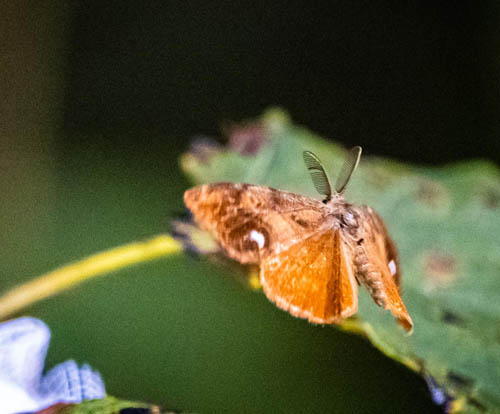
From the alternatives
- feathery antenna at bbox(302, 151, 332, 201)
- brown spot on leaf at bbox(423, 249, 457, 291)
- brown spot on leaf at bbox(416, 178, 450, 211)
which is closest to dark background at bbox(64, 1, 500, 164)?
brown spot on leaf at bbox(416, 178, 450, 211)

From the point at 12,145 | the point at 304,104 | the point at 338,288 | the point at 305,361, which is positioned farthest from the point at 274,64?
the point at 338,288

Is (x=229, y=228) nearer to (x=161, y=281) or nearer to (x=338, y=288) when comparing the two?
(x=338, y=288)

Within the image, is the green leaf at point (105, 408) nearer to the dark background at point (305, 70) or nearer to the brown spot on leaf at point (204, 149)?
the brown spot on leaf at point (204, 149)

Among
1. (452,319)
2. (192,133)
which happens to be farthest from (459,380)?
(192,133)

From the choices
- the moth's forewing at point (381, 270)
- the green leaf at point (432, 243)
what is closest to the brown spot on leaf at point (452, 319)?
the green leaf at point (432, 243)

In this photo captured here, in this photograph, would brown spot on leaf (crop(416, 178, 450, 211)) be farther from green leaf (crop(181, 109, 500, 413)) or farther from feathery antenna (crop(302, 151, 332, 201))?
feathery antenna (crop(302, 151, 332, 201))
